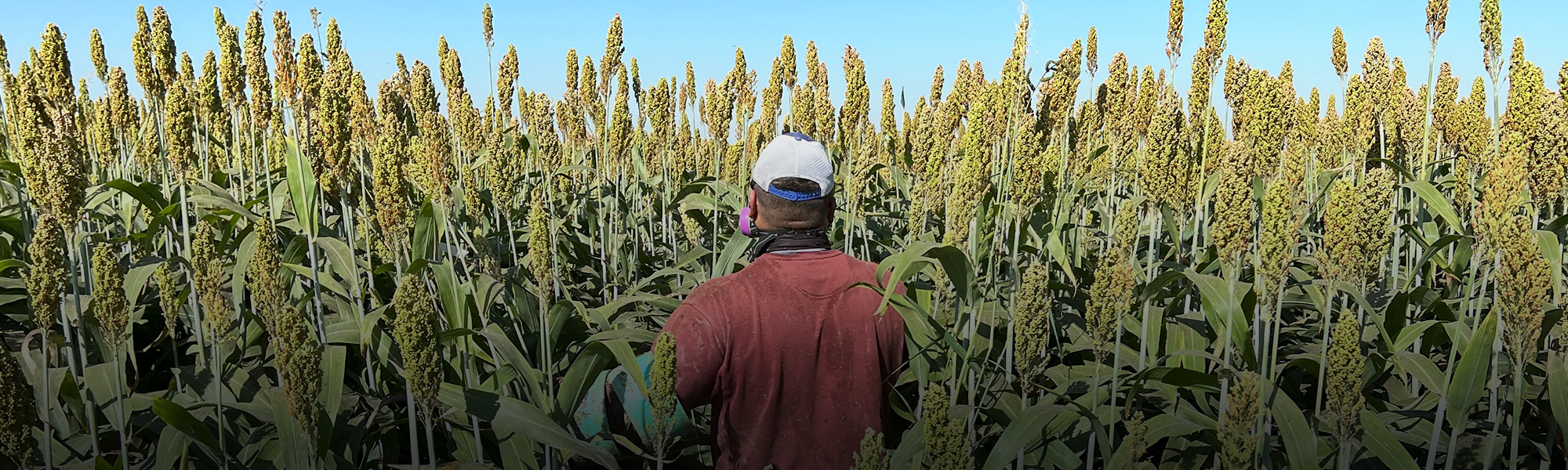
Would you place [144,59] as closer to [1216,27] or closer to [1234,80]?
[1216,27]

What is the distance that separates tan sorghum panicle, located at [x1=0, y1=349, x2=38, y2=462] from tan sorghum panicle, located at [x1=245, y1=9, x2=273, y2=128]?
5.26 ft

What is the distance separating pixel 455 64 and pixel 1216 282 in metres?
4.25

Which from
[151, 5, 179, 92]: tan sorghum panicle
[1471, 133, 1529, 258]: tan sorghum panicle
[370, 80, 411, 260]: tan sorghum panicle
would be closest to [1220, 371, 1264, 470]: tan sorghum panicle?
[1471, 133, 1529, 258]: tan sorghum panicle

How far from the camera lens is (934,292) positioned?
3053 mm

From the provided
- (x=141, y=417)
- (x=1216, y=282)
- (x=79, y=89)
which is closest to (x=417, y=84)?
(x=141, y=417)

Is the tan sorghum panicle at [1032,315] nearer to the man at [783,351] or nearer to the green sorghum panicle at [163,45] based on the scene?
the man at [783,351]

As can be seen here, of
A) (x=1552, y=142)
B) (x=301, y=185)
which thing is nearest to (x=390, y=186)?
(x=301, y=185)

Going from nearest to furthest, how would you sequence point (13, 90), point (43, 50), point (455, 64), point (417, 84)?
point (43, 50), point (417, 84), point (13, 90), point (455, 64)

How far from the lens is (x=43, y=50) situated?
3.08 metres

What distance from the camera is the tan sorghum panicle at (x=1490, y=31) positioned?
2.92 m

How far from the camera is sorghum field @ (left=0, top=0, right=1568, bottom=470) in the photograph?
5.90 feet

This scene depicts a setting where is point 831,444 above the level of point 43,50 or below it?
below

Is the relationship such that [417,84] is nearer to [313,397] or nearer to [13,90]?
[13,90]

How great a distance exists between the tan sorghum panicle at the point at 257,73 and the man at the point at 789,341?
1.71 metres
